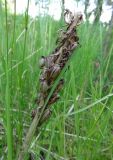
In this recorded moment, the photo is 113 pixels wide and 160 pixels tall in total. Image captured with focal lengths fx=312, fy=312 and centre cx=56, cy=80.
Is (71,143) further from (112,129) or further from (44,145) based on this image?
(112,129)

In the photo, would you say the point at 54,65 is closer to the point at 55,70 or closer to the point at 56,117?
the point at 55,70

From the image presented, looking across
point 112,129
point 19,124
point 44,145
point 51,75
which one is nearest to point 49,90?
point 51,75

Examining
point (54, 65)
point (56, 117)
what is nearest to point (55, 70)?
point (54, 65)

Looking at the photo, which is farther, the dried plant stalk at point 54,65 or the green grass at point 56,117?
the green grass at point 56,117

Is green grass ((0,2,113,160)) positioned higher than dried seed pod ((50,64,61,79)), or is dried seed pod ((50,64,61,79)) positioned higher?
dried seed pod ((50,64,61,79))

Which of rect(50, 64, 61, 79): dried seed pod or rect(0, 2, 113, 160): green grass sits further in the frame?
rect(0, 2, 113, 160): green grass

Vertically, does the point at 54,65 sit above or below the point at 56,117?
above

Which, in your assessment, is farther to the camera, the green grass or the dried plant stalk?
the green grass

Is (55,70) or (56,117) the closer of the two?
(55,70)
